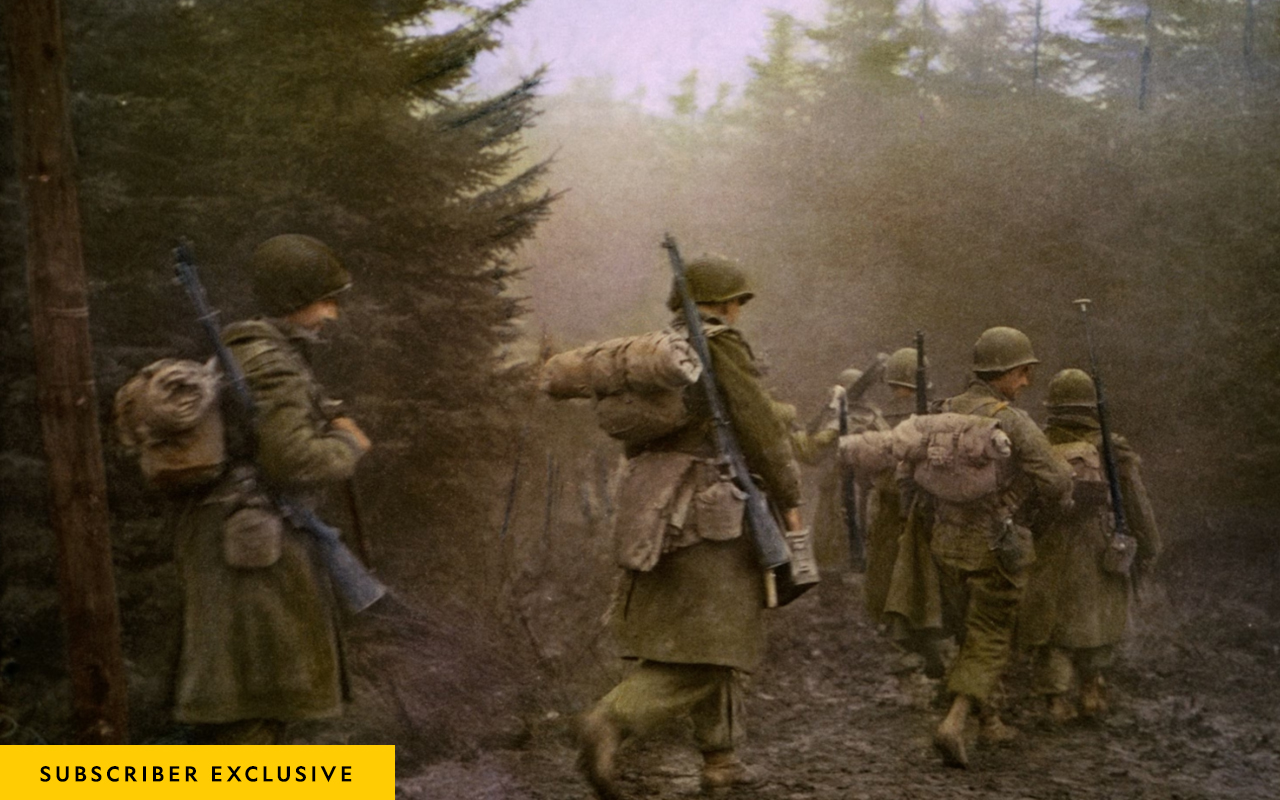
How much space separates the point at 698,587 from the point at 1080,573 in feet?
9.21

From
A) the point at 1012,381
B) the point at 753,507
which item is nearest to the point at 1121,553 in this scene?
the point at 1012,381

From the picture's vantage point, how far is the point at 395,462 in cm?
526

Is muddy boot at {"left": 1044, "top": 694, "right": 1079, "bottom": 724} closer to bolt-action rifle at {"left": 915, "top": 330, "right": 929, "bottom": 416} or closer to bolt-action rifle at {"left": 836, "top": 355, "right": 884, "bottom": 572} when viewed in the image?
bolt-action rifle at {"left": 836, "top": 355, "right": 884, "bottom": 572}

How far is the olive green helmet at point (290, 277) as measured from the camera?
3869mm

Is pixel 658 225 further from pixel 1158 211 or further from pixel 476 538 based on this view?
pixel 1158 211

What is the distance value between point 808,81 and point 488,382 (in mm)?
2474

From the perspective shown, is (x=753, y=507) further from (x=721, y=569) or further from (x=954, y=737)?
(x=954, y=737)

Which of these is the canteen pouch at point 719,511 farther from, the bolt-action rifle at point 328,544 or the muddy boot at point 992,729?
the muddy boot at point 992,729

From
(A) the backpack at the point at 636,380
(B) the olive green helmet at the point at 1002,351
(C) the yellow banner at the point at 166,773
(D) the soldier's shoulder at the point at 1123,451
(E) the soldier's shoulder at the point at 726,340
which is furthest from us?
(D) the soldier's shoulder at the point at 1123,451

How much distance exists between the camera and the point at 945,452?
207 inches

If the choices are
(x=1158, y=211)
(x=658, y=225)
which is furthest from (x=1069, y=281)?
(x=658, y=225)

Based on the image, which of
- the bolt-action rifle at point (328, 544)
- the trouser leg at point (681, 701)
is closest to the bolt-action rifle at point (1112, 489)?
the trouser leg at point (681, 701)

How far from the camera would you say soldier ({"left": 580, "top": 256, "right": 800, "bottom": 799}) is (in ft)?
13.8

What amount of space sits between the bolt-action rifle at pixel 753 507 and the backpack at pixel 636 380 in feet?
0.32
